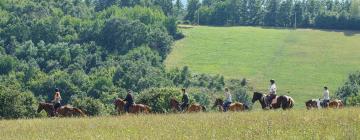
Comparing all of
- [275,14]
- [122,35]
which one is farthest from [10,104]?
[275,14]

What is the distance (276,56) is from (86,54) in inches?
1519

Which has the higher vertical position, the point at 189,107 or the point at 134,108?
the point at 134,108

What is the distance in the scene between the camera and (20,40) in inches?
6216

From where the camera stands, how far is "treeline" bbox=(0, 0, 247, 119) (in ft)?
384

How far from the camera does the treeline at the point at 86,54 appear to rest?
117 metres

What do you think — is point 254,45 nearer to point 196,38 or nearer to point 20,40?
point 196,38

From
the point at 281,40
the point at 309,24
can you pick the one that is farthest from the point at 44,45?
the point at 309,24

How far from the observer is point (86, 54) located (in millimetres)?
149500

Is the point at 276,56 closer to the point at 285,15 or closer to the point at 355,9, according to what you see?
the point at 355,9

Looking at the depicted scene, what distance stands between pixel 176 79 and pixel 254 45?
23.1 m

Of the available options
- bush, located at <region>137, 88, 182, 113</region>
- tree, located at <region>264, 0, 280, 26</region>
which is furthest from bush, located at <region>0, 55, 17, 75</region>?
bush, located at <region>137, 88, 182, 113</region>

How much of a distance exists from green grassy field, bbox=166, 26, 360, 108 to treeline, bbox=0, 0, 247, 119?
4.89 m

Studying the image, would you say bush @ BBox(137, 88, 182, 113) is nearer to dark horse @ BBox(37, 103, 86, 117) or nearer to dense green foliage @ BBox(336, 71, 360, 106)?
dark horse @ BBox(37, 103, 86, 117)

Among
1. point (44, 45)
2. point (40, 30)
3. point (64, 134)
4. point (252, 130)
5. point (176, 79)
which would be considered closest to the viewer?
point (252, 130)
